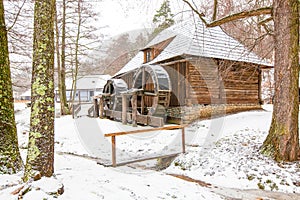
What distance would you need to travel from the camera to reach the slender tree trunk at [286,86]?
4797 millimetres

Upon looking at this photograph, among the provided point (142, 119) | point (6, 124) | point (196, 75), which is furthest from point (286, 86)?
point (142, 119)

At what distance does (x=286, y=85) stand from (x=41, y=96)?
4.85m

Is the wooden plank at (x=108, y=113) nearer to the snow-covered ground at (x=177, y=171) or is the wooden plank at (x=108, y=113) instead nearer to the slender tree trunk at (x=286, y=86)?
the snow-covered ground at (x=177, y=171)

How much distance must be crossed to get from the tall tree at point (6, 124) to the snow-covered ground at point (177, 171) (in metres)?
0.40

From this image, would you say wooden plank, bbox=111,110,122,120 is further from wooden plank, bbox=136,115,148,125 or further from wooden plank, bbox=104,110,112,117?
wooden plank, bbox=136,115,148,125

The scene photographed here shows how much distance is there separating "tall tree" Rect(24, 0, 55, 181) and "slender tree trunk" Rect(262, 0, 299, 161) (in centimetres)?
462

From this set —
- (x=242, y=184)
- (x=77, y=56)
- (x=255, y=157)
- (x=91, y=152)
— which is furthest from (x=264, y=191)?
(x=77, y=56)

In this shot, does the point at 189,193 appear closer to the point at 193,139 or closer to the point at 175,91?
the point at 193,139

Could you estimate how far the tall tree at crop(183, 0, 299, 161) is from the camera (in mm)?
4801

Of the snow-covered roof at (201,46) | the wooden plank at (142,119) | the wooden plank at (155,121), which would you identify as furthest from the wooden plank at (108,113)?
the wooden plank at (155,121)

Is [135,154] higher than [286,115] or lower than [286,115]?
lower

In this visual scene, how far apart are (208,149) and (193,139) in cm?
160

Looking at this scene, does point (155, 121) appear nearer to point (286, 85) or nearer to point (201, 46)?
point (201, 46)

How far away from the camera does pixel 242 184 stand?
4.34 metres
